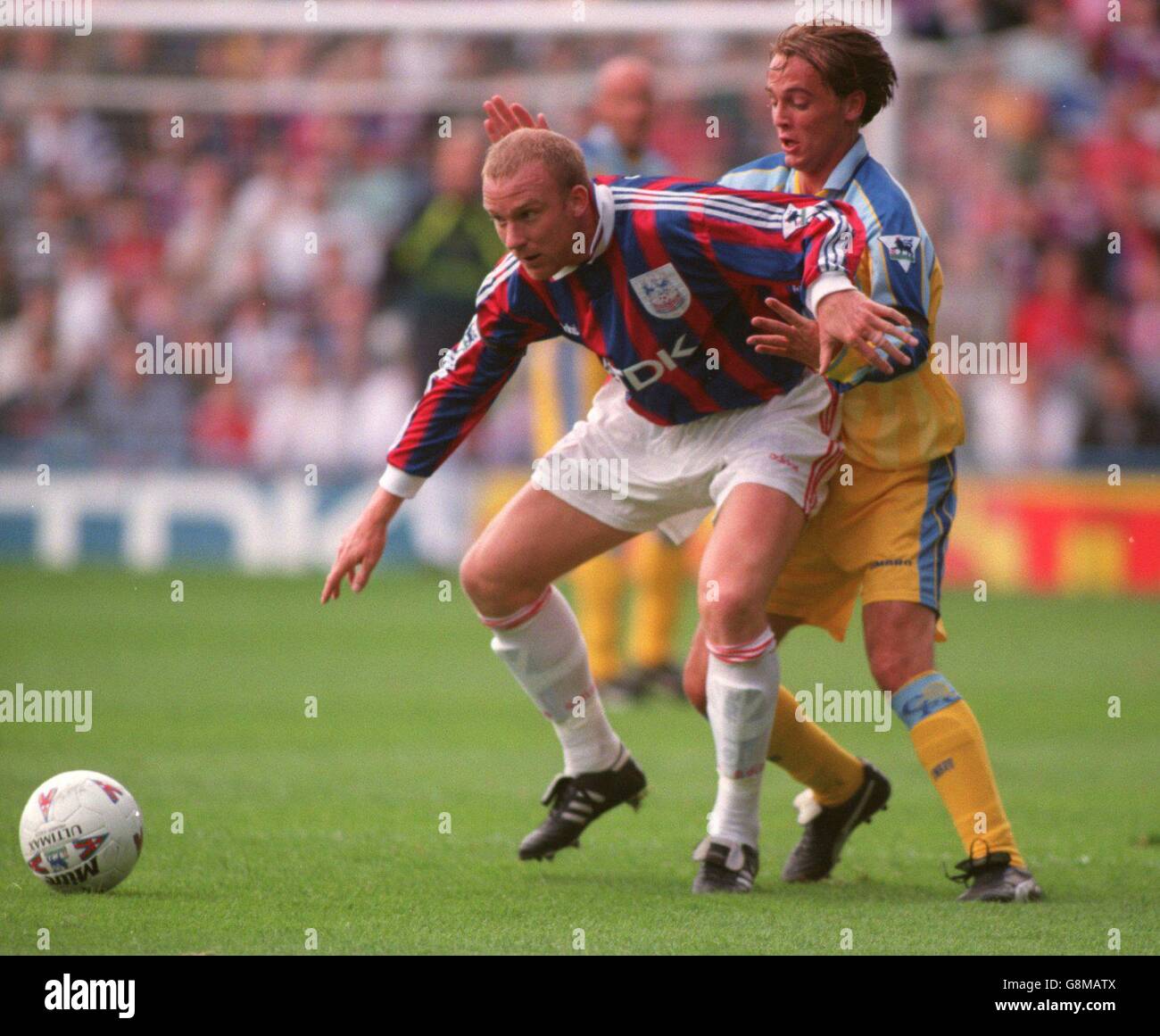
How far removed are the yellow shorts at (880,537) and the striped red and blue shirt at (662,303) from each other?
35cm

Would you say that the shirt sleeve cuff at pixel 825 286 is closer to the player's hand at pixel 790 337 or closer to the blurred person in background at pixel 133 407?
the player's hand at pixel 790 337

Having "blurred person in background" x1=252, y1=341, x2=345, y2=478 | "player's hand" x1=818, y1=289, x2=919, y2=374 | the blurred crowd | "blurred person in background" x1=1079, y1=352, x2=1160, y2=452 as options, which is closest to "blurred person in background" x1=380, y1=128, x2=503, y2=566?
the blurred crowd

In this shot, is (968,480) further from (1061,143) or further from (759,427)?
(759,427)

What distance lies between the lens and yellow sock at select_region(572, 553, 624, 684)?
28.1 feet

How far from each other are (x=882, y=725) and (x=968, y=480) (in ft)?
17.2

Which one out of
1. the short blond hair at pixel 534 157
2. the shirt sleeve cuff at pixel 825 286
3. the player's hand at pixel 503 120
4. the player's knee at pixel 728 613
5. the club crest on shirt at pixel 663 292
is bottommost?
the player's knee at pixel 728 613

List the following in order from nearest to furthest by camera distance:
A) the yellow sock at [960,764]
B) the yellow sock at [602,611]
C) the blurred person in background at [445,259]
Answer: the yellow sock at [960,764] < the yellow sock at [602,611] < the blurred person in background at [445,259]

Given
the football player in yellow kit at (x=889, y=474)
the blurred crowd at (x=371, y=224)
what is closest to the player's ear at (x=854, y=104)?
the football player in yellow kit at (x=889, y=474)

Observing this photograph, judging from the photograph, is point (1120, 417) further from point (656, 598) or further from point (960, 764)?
point (960, 764)

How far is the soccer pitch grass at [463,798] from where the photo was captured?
4258mm

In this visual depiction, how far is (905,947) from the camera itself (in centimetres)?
407

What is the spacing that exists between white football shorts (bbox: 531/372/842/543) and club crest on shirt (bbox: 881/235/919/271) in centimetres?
57

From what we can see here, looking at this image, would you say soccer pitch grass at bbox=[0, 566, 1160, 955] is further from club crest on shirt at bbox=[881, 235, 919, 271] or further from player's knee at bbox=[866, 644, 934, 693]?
club crest on shirt at bbox=[881, 235, 919, 271]

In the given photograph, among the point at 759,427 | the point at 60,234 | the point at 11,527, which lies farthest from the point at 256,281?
the point at 759,427
